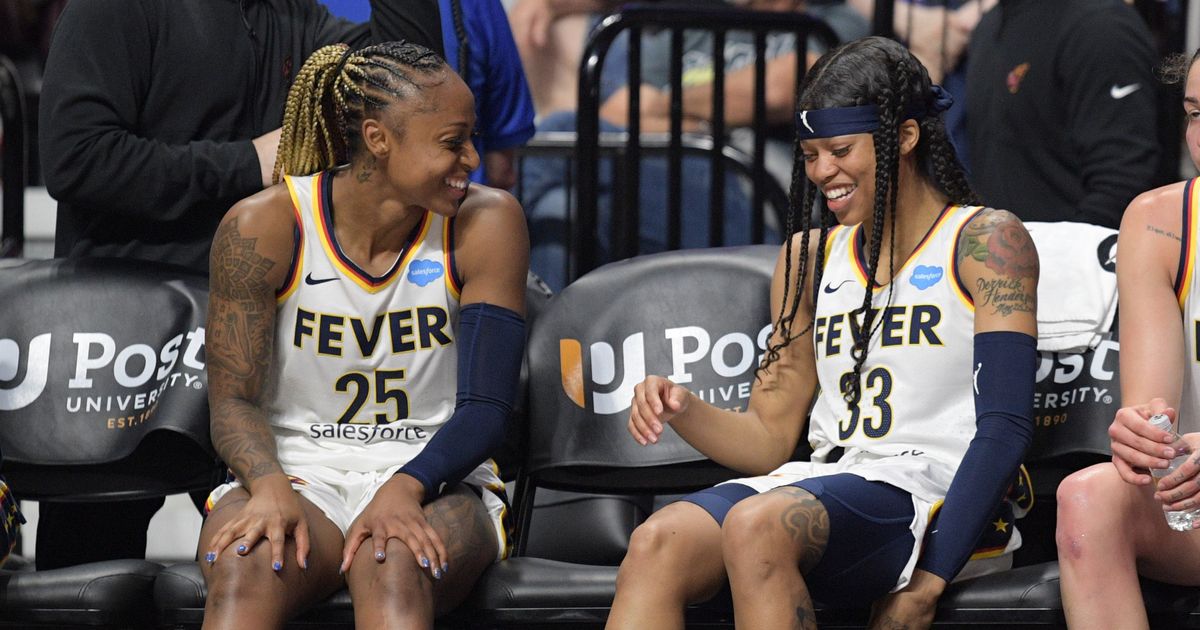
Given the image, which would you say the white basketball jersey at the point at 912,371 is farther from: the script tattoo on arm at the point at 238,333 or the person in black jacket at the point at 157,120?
the person in black jacket at the point at 157,120

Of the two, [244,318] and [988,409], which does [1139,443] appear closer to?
[988,409]

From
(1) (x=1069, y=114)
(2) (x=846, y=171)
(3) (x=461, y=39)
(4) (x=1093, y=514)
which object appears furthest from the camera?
(1) (x=1069, y=114)

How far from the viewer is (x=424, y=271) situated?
9.95ft

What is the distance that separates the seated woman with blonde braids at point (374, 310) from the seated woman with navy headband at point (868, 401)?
368mm

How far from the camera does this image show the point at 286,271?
118 inches

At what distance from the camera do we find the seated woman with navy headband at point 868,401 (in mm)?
2539

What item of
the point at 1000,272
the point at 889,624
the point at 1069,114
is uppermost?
the point at 1069,114

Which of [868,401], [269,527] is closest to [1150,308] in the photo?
[868,401]

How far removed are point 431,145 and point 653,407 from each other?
2.19 feet

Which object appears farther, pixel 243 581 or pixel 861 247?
pixel 861 247

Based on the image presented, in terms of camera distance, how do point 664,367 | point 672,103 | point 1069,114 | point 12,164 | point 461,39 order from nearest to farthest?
point 664,367 < point 461,39 < point 1069,114 < point 12,164 < point 672,103

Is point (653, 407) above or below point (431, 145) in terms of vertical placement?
below

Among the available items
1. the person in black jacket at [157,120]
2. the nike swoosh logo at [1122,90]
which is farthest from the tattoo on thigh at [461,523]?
the nike swoosh logo at [1122,90]

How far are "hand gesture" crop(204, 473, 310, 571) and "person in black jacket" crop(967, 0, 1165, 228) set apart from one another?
2021mm
